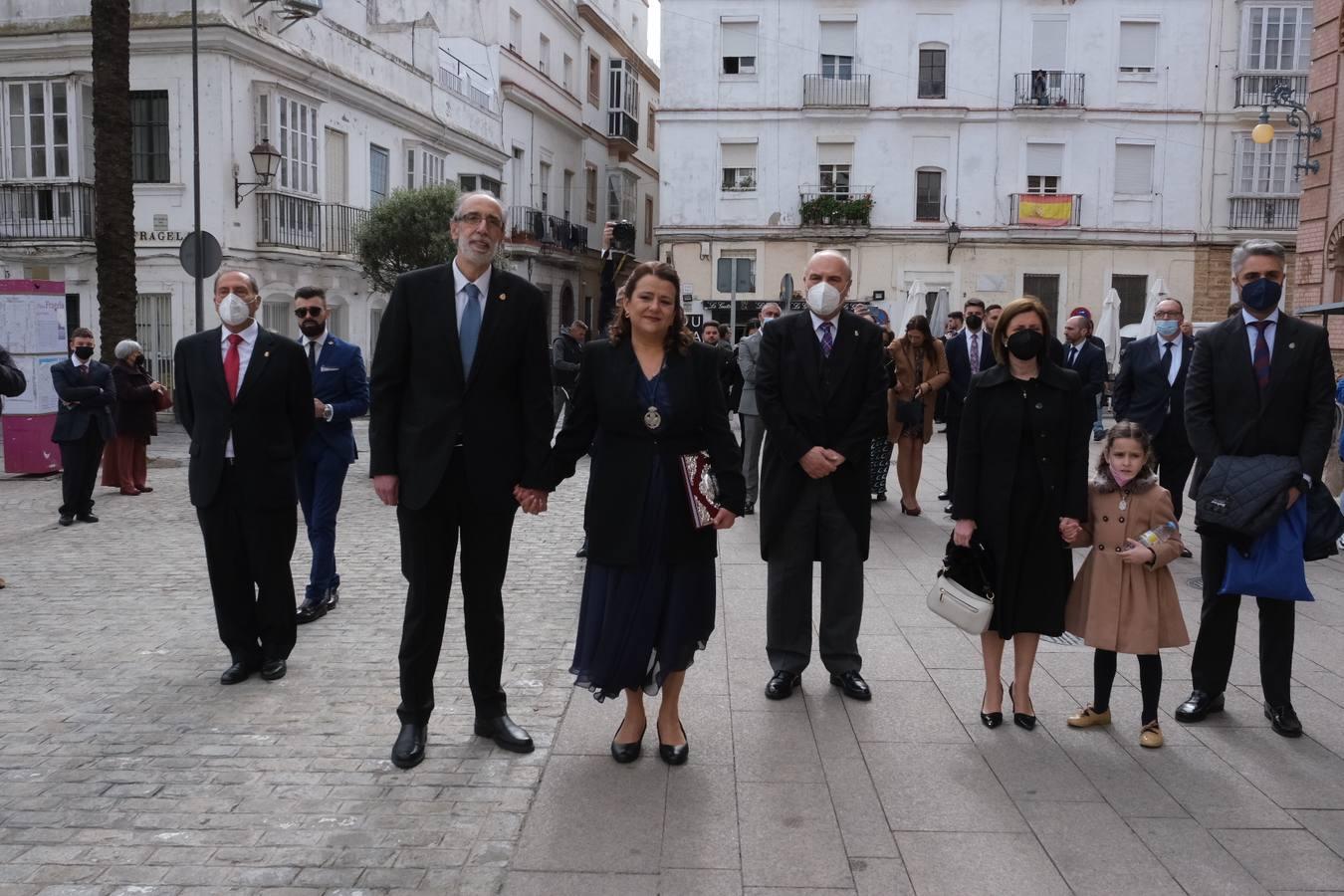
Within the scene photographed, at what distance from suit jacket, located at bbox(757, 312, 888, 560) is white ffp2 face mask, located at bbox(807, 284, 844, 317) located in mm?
91

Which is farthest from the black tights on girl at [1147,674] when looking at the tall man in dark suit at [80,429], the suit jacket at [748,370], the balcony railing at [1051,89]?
the balcony railing at [1051,89]

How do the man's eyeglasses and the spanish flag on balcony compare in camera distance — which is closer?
the man's eyeglasses

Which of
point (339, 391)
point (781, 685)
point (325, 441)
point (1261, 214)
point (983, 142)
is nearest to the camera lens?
point (781, 685)

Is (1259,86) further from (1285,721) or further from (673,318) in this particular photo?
(673,318)

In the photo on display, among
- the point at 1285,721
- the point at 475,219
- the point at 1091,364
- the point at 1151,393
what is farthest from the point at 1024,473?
the point at 1091,364

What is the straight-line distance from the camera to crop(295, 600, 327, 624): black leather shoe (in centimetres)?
698

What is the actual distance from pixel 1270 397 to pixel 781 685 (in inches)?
97.1

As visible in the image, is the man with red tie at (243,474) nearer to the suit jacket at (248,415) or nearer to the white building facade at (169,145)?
the suit jacket at (248,415)

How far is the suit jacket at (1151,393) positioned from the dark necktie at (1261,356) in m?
3.54

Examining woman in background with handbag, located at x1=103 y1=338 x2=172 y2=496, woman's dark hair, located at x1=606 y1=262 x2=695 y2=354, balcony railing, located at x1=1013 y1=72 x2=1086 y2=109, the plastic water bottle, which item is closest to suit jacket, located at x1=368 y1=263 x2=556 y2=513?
woman's dark hair, located at x1=606 y1=262 x2=695 y2=354

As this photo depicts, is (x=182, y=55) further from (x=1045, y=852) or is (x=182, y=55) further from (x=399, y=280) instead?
(x=1045, y=852)

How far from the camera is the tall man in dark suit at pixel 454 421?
453cm

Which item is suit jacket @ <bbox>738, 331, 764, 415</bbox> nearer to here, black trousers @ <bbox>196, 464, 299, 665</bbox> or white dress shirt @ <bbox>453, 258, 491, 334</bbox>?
Answer: black trousers @ <bbox>196, 464, 299, 665</bbox>

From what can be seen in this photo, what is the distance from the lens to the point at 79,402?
36.8ft
